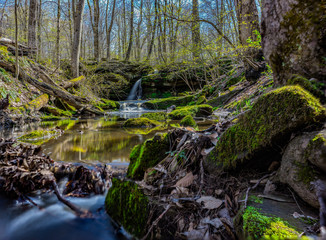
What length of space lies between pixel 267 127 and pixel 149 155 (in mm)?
1382

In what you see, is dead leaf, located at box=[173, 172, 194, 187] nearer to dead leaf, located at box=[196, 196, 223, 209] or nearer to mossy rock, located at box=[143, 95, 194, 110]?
dead leaf, located at box=[196, 196, 223, 209]

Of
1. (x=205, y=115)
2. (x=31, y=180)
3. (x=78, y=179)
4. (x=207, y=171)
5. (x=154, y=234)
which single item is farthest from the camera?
(x=205, y=115)

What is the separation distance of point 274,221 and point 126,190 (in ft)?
4.48

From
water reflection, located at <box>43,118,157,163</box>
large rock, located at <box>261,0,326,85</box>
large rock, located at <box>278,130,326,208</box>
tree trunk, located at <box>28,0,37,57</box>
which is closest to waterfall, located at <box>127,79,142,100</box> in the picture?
tree trunk, located at <box>28,0,37,57</box>

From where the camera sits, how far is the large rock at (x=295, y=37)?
1787mm

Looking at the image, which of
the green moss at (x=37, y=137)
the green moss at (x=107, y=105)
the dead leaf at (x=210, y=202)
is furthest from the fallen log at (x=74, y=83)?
the dead leaf at (x=210, y=202)

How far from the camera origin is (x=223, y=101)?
930 centimetres

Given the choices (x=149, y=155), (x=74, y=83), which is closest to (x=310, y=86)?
(x=149, y=155)

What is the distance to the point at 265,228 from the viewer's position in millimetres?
1059

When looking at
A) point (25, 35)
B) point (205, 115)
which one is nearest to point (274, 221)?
point (205, 115)

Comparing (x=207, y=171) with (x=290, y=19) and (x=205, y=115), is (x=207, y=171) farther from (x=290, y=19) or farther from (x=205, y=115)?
(x=205, y=115)

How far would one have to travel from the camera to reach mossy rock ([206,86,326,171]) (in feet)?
4.38

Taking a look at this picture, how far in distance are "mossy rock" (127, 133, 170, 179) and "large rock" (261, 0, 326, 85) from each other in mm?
1578

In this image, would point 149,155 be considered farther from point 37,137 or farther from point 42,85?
point 42,85
